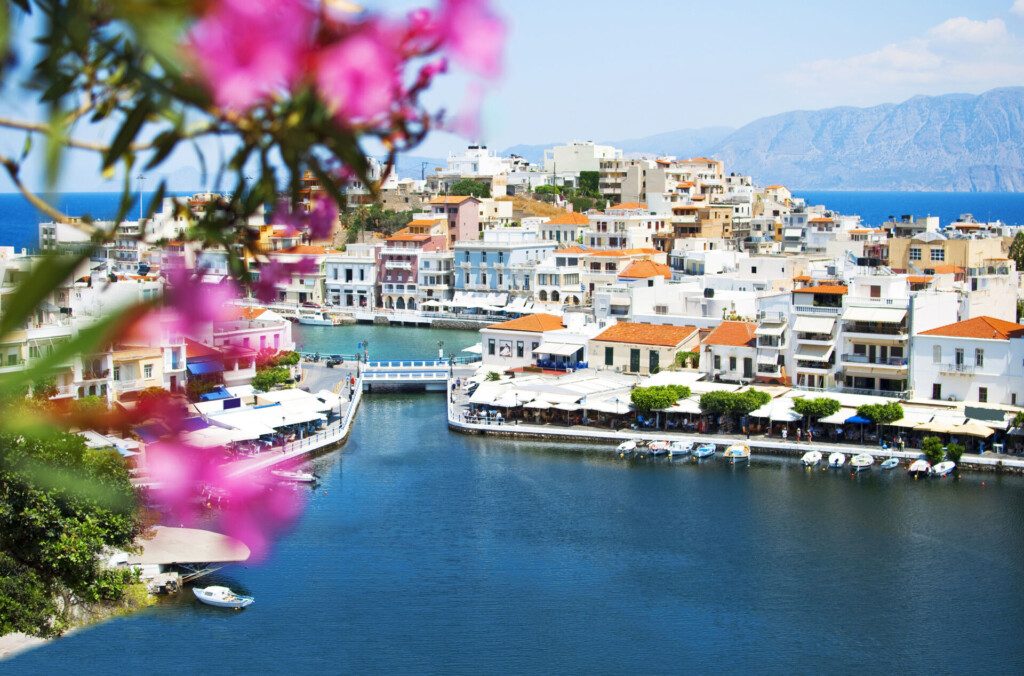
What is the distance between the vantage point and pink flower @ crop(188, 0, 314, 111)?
32.5 inches

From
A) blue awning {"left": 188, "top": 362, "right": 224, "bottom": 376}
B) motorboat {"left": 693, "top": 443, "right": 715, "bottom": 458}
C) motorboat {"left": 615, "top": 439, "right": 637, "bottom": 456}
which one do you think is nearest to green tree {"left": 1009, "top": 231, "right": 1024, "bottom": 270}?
motorboat {"left": 693, "top": 443, "right": 715, "bottom": 458}

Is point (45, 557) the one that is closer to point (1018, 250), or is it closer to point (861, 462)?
point (861, 462)

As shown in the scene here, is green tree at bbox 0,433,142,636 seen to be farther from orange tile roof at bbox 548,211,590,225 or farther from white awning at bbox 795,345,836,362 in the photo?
orange tile roof at bbox 548,211,590,225

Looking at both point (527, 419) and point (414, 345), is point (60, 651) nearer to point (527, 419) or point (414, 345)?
point (527, 419)

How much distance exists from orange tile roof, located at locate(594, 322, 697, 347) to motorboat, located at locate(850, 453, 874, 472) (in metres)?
6.81

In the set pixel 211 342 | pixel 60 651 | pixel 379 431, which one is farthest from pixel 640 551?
pixel 211 342

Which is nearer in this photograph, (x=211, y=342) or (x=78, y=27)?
(x=78, y=27)

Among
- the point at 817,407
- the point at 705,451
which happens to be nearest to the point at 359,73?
the point at 705,451

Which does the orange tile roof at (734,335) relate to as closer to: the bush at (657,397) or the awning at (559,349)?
the bush at (657,397)

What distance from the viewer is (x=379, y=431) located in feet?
83.3

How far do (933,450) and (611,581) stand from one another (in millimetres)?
8131

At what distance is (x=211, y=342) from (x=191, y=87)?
465mm

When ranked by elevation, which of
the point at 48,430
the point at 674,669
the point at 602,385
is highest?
the point at 48,430

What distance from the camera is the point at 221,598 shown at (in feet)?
48.2
